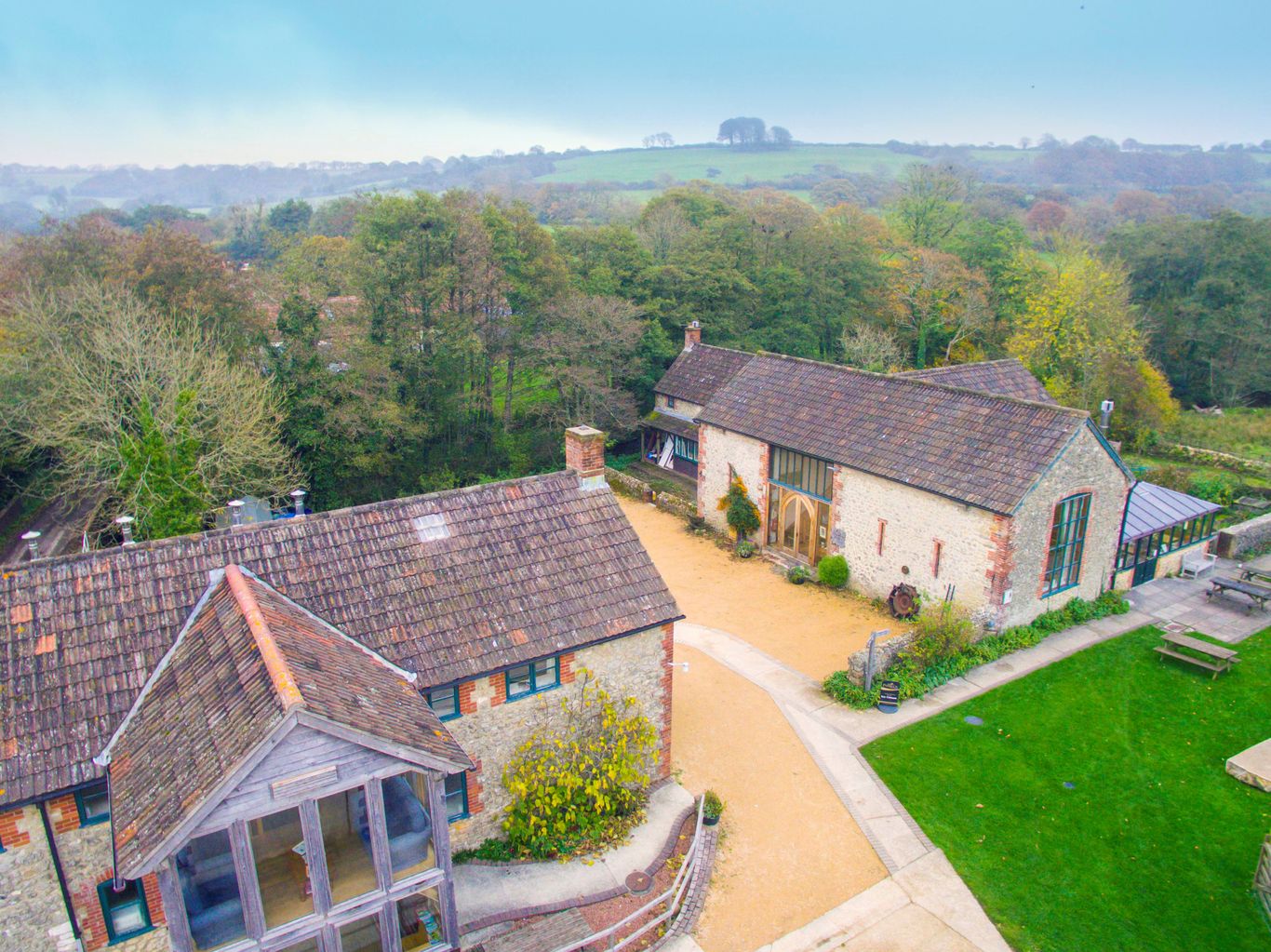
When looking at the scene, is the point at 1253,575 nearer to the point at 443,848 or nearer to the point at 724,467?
the point at 724,467

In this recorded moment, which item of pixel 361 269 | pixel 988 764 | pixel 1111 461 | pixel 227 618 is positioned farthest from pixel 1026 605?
pixel 361 269

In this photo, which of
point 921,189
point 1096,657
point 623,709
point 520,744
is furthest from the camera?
point 921,189

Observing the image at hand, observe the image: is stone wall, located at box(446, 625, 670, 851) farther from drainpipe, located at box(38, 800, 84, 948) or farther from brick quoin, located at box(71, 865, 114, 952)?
drainpipe, located at box(38, 800, 84, 948)

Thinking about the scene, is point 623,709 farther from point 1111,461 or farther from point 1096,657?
point 1111,461

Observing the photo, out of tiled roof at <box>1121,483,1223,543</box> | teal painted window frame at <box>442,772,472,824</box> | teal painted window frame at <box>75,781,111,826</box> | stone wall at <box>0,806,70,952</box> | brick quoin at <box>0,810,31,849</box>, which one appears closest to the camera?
brick quoin at <box>0,810,31,849</box>

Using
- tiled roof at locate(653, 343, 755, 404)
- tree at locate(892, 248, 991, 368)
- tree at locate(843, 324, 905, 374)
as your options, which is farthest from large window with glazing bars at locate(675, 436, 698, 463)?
tree at locate(892, 248, 991, 368)

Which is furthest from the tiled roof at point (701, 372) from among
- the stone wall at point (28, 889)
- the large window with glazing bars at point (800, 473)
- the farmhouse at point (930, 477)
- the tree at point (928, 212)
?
the tree at point (928, 212)
